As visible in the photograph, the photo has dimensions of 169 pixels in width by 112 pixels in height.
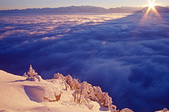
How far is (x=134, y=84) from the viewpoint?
48.8 ft

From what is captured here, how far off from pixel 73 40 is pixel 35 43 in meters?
9.89

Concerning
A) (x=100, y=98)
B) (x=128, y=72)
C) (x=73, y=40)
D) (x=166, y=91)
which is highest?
(x=73, y=40)

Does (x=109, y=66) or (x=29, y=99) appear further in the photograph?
(x=109, y=66)

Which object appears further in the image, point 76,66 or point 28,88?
point 76,66

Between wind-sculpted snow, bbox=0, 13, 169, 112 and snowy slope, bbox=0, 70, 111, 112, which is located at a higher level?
wind-sculpted snow, bbox=0, 13, 169, 112

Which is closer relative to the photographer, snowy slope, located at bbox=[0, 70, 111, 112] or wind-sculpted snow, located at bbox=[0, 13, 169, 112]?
snowy slope, located at bbox=[0, 70, 111, 112]

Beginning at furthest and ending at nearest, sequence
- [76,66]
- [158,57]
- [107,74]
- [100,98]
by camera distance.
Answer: [158,57] < [76,66] < [107,74] < [100,98]

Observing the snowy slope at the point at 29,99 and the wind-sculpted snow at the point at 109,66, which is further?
the wind-sculpted snow at the point at 109,66

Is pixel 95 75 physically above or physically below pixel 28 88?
above

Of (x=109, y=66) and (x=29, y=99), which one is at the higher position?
(x=109, y=66)

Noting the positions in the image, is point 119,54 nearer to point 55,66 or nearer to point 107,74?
point 107,74

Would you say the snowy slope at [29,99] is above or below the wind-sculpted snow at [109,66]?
below

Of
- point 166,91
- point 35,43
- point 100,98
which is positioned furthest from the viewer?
point 35,43

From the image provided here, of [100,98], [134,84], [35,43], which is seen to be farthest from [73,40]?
[100,98]
